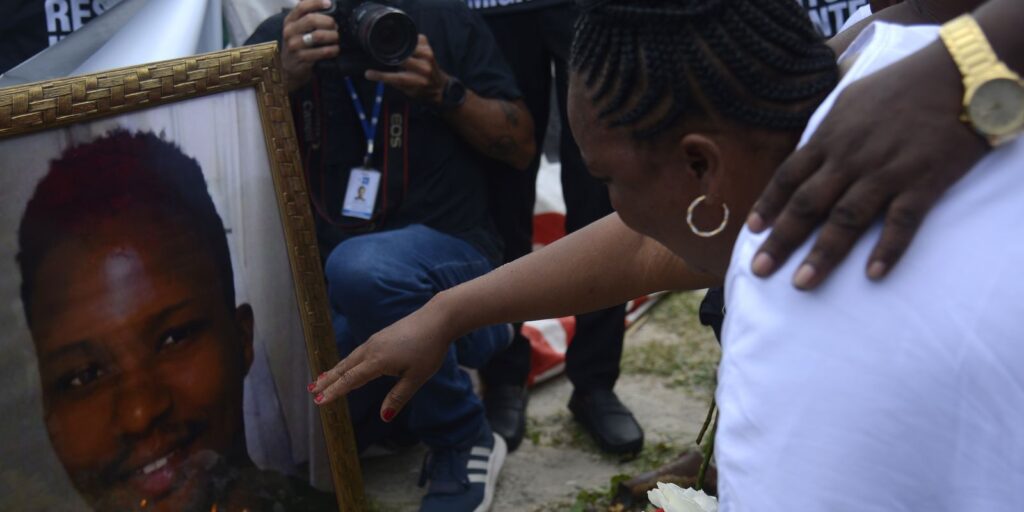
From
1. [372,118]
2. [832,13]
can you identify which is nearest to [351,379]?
[372,118]

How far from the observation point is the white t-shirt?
956 millimetres

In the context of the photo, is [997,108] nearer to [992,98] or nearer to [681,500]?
[992,98]

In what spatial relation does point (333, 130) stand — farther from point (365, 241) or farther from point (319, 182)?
point (365, 241)

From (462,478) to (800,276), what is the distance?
208 cm

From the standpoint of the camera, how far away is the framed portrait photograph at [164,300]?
203 cm

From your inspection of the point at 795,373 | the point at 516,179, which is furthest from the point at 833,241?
the point at 516,179

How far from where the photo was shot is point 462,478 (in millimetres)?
2971

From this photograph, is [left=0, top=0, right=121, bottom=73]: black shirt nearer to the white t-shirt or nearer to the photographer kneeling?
the photographer kneeling

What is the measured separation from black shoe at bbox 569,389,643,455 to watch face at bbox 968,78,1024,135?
236 centimetres

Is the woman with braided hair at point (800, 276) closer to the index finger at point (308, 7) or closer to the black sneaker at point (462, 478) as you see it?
the index finger at point (308, 7)

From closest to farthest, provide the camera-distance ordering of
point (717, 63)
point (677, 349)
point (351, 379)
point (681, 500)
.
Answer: point (717, 63)
point (681, 500)
point (351, 379)
point (677, 349)

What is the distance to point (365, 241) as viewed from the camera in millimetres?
2803

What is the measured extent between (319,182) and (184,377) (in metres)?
0.85

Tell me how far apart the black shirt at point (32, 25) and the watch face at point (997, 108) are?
2430mm
